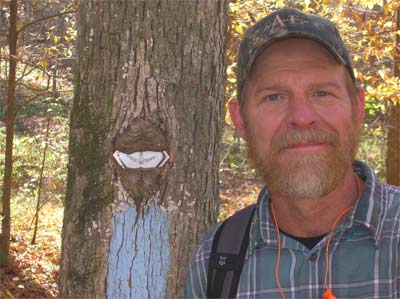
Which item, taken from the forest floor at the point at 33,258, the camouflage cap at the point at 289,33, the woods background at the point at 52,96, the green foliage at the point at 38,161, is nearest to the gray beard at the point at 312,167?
the camouflage cap at the point at 289,33

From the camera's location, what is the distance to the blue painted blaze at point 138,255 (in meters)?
2.27

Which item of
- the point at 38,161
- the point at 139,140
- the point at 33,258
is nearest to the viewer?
the point at 139,140

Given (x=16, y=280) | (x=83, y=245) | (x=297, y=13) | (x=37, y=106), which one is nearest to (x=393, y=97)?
(x=297, y=13)

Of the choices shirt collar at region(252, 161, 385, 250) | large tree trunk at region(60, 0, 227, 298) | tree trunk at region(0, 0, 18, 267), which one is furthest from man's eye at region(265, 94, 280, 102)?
tree trunk at region(0, 0, 18, 267)

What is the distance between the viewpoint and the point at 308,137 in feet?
6.73

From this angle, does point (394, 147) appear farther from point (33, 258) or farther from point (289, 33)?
point (289, 33)

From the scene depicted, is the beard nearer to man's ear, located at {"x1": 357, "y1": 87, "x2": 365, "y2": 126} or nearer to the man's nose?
the man's nose

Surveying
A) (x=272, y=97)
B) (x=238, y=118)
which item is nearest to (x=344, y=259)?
(x=272, y=97)

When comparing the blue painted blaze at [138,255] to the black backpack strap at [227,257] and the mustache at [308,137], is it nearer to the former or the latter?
the black backpack strap at [227,257]

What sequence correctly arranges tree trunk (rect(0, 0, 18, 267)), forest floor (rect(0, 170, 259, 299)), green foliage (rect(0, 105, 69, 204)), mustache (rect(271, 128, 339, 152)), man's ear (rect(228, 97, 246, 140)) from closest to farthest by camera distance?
mustache (rect(271, 128, 339, 152))
man's ear (rect(228, 97, 246, 140))
forest floor (rect(0, 170, 259, 299))
tree trunk (rect(0, 0, 18, 267))
green foliage (rect(0, 105, 69, 204))

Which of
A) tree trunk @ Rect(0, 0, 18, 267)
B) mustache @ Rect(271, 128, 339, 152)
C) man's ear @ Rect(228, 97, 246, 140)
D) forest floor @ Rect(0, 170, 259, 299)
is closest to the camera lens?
mustache @ Rect(271, 128, 339, 152)

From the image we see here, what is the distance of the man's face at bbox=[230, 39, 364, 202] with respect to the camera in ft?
6.80

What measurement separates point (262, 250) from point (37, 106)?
1410 centimetres

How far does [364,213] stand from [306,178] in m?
→ 0.25
